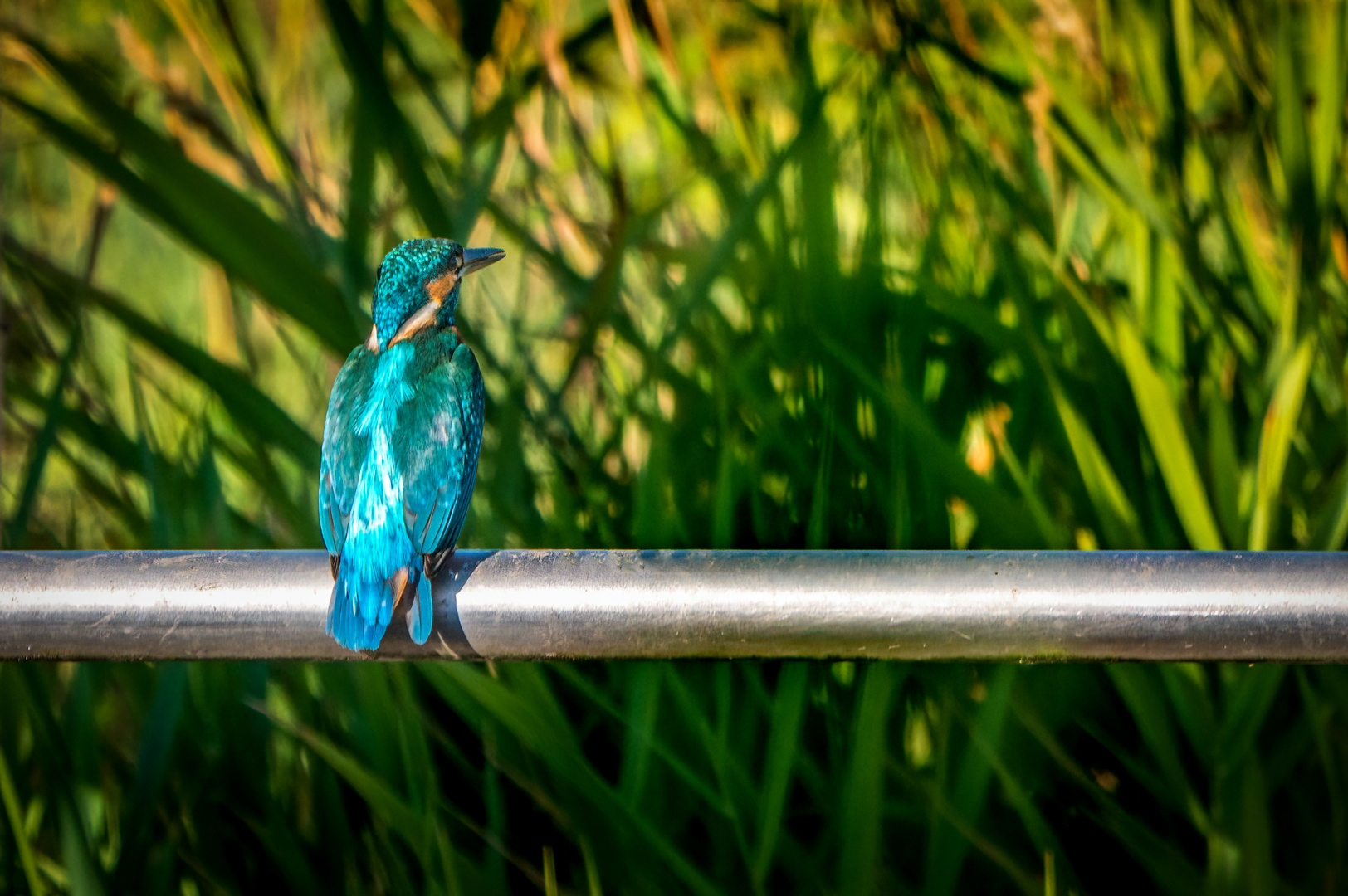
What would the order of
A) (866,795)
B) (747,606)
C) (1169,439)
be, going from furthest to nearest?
(1169,439)
(866,795)
(747,606)

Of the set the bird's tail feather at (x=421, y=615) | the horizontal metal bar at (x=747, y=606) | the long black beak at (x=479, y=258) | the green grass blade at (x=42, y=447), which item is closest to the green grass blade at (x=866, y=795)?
the horizontal metal bar at (x=747, y=606)

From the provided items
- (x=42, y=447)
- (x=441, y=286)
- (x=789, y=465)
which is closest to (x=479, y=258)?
(x=441, y=286)

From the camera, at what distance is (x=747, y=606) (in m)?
0.39

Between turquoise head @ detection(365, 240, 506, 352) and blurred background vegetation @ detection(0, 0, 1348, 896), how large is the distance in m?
0.14

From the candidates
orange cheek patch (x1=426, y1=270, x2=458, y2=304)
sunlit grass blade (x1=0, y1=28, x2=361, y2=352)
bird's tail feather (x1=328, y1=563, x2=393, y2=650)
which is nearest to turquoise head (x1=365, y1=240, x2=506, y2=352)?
orange cheek patch (x1=426, y1=270, x2=458, y2=304)

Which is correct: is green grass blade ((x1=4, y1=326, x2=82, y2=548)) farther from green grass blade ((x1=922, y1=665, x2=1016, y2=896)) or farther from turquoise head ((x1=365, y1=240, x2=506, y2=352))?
green grass blade ((x1=922, y1=665, x2=1016, y2=896))

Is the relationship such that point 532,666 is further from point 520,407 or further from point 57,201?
point 57,201

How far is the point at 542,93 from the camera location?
3.81 feet

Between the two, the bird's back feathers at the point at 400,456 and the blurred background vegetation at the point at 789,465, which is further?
the blurred background vegetation at the point at 789,465

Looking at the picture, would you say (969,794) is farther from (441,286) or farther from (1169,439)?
(441,286)

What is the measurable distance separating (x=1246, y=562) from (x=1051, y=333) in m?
0.54

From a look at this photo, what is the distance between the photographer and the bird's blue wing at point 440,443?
20.8 inches

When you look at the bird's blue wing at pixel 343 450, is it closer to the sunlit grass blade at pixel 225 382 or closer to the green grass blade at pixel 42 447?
the sunlit grass blade at pixel 225 382

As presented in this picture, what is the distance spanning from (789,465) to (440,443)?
289 mm
